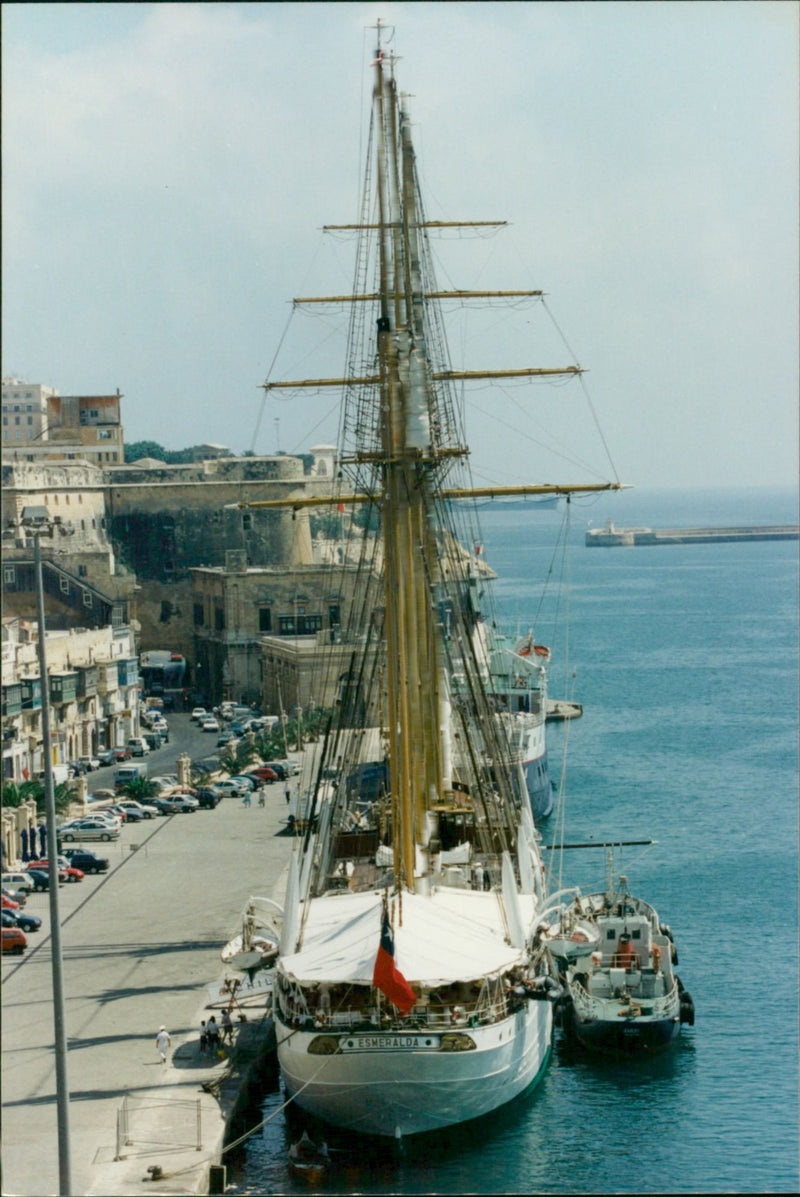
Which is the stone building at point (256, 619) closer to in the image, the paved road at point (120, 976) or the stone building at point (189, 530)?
the stone building at point (189, 530)

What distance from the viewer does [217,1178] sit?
13.1 m

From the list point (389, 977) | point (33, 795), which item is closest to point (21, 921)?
point (389, 977)

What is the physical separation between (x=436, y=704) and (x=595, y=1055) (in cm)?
567

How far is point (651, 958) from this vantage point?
63.1ft

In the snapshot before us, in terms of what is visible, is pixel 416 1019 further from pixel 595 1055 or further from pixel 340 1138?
pixel 595 1055

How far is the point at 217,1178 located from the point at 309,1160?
5.68 feet

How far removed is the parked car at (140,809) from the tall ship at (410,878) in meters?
4.91

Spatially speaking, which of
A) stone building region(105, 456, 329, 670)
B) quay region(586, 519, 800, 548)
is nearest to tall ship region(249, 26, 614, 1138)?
stone building region(105, 456, 329, 670)

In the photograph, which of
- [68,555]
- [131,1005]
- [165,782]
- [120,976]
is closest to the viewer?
[131,1005]

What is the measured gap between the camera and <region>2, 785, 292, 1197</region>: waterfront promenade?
1283 cm

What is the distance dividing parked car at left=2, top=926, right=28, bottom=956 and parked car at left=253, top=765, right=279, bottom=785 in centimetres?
1620

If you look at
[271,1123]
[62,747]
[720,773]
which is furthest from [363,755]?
[271,1123]

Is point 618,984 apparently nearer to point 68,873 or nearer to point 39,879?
point 39,879

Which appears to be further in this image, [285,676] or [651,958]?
[285,676]
